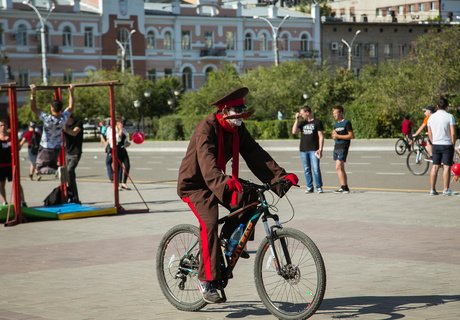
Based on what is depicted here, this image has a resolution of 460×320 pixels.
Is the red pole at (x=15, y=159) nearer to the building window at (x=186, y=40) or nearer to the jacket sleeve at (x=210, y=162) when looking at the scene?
the jacket sleeve at (x=210, y=162)

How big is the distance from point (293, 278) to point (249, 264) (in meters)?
3.19

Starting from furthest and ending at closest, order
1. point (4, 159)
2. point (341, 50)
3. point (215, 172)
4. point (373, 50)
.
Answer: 1. point (373, 50)
2. point (341, 50)
3. point (4, 159)
4. point (215, 172)

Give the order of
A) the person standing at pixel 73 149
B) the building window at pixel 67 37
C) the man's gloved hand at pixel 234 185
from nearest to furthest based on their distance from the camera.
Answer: the man's gloved hand at pixel 234 185, the person standing at pixel 73 149, the building window at pixel 67 37

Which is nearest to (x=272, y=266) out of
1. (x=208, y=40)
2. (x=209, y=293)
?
(x=209, y=293)

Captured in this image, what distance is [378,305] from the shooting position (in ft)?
26.2

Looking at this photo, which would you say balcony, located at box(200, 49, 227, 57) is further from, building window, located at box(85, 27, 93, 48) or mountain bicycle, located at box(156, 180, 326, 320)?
mountain bicycle, located at box(156, 180, 326, 320)

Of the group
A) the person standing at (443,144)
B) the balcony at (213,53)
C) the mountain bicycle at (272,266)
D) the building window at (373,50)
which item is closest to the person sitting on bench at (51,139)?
the person standing at (443,144)

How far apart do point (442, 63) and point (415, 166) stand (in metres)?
19.7

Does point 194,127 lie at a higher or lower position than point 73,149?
lower

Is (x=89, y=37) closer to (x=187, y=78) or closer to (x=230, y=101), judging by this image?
(x=187, y=78)

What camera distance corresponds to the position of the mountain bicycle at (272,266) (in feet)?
23.8

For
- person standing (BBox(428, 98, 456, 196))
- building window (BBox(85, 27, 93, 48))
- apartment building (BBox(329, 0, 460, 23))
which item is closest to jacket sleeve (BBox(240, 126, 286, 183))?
person standing (BBox(428, 98, 456, 196))

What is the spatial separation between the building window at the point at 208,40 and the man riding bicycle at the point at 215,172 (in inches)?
3357

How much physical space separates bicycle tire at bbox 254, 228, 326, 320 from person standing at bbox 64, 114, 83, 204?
9642 mm
